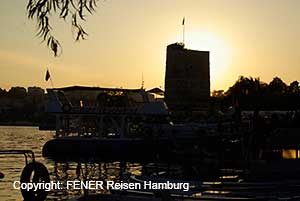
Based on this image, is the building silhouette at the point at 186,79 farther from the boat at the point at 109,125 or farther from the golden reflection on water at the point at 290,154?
the golden reflection on water at the point at 290,154

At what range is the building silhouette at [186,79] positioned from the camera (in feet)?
420

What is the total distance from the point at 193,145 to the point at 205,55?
64.5 meters

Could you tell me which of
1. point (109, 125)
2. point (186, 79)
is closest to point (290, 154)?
point (109, 125)

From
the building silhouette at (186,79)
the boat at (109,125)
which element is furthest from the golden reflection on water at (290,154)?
the building silhouette at (186,79)

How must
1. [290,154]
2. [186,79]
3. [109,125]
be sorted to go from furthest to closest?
[186,79] < [109,125] < [290,154]

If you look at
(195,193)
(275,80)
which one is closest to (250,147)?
(195,193)

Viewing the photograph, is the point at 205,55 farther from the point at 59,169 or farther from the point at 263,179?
the point at 263,179

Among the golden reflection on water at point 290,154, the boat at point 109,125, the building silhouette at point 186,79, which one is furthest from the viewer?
the building silhouette at point 186,79

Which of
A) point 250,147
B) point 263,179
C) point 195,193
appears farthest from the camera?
point 250,147

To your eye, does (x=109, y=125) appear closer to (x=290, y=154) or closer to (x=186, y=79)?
(x=186, y=79)

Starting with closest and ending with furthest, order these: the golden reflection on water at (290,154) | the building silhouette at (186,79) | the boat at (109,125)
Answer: the golden reflection on water at (290,154), the boat at (109,125), the building silhouette at (186,79)

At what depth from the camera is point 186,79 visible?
421 ft

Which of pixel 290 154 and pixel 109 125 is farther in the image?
pixel 109 125

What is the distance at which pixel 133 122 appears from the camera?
9988 centimetres
